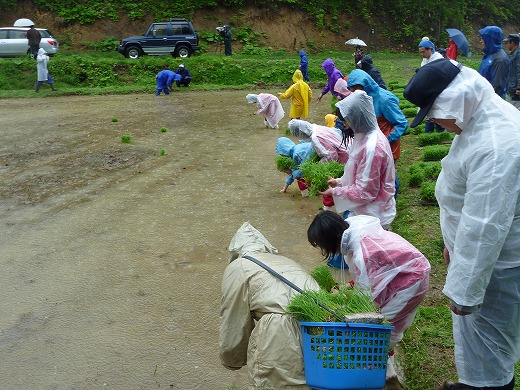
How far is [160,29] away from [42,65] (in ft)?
20.9

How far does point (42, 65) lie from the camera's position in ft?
64.7

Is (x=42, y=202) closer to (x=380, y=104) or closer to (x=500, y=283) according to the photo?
(x=380, y=104)

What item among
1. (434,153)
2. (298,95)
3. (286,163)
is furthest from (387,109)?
(298,95)

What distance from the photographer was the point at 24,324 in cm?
523

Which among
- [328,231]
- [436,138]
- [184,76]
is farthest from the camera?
[184,76]

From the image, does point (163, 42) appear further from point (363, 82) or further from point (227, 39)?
point (363, 82)

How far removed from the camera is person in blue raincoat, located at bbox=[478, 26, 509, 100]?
8789 millimetres

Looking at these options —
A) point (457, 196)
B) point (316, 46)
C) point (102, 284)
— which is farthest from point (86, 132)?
point (316, 46)

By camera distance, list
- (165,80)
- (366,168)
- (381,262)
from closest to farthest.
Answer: (381,262)
(366,168)
(165,80)

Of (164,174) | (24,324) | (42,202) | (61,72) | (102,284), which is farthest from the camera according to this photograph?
(61,72)

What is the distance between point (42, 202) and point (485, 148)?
7.24 metres

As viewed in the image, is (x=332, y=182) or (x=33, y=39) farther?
(x=33, y=39)

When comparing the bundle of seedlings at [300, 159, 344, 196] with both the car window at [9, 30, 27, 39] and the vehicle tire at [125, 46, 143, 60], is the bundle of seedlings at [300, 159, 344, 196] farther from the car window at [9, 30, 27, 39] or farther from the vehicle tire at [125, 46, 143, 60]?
the car window at [9, 30, 27, 39]

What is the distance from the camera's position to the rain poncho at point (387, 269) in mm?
3635
